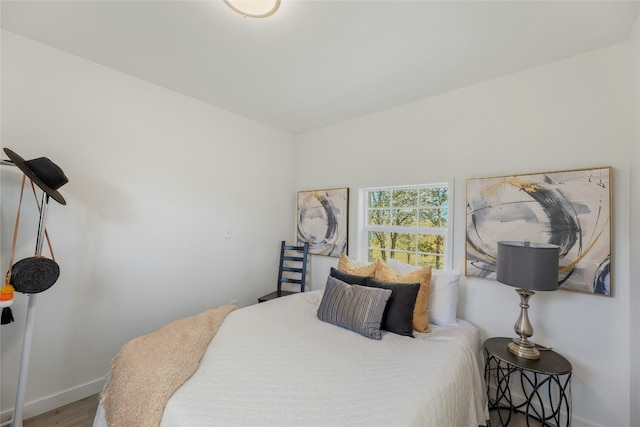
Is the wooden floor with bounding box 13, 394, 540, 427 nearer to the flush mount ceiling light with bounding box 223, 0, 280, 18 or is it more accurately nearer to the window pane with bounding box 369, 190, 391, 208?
the window pane with bounding box 369, 190, 391, 208

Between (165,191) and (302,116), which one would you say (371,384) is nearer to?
(165,191)

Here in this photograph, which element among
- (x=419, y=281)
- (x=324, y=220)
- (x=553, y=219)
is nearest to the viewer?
(x=553, y=219)

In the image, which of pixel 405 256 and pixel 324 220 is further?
pixel 324 220

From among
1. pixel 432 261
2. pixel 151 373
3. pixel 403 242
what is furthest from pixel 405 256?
pixel 151 373

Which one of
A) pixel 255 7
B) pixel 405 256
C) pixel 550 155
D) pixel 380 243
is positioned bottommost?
pixel 405 256

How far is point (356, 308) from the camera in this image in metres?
1.82

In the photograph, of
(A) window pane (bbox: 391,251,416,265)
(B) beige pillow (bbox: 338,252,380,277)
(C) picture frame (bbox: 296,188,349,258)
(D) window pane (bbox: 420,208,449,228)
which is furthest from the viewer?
(C) picture frame (bbox: 296,188,349,258)

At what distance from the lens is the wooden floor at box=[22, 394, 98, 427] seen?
172cm

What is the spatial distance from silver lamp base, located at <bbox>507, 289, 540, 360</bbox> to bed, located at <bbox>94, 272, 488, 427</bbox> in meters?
0.24

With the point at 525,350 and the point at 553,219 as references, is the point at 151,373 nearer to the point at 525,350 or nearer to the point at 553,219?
the point at 525,350

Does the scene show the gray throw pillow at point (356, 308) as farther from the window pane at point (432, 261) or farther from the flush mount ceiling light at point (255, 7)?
the flush mount ceiling light at point (255, 7)

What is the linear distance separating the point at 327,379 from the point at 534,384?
5.24ft

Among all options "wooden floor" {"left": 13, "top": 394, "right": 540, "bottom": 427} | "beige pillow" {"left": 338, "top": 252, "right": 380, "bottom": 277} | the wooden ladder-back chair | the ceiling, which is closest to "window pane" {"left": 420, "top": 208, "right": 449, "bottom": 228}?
"beige pillow" {"left": 338, "top": 252, "right": 380, "bottom": 277}

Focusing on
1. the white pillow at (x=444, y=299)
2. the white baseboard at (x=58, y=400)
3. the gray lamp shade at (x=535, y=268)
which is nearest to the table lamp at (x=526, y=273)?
the gray lamp shade at (x=535, y=268)
